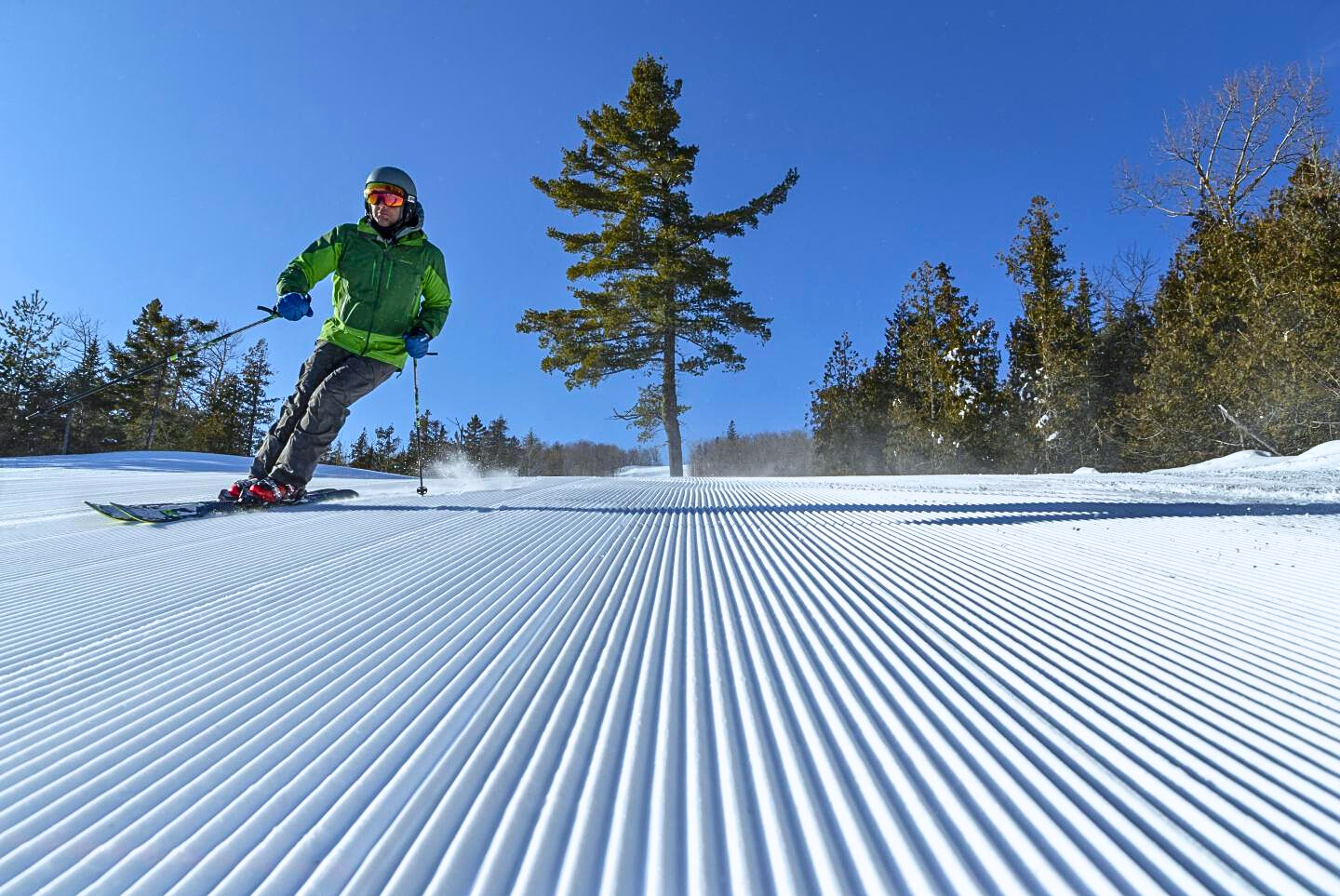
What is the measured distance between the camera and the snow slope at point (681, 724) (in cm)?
56

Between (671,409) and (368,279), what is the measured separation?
36.2 ft

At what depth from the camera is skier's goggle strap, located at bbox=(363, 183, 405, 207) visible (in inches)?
135

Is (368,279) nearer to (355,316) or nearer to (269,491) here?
(355,316)

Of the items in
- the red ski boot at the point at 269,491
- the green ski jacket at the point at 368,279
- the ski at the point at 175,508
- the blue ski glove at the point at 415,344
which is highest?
the green ski jacket at the point at 368,279

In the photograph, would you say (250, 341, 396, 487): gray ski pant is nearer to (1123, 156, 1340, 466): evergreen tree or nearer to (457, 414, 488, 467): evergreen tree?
(1123, 156, 1340, 466): evergreen tree

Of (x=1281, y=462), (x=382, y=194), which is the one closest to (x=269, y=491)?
(x=382, y=194)

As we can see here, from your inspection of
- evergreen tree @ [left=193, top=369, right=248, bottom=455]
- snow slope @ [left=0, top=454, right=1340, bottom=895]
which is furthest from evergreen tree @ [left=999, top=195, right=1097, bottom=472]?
evergreen tree @ [left=193, top=369, right=248, bottom=455]

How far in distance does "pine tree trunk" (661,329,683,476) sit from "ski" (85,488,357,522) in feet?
34.2

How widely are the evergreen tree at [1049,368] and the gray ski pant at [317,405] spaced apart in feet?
61.5

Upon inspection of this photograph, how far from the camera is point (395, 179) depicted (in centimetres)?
345

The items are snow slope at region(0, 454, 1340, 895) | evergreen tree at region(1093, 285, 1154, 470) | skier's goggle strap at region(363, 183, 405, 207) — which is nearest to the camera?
snow slope at region(0, 454, 1340, 895)

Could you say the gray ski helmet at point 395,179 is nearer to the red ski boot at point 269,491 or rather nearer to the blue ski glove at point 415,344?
the blue ski glove at point 415,344

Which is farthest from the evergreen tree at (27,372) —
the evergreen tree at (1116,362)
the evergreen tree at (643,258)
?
the evergreen tree at (1116,362)

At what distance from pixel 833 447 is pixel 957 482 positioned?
64.9 ft
